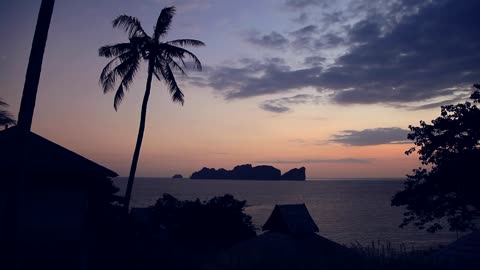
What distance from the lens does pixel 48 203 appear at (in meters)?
13.2

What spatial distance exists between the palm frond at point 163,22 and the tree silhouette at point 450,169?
15366 mm

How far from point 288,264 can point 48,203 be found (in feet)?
27.5

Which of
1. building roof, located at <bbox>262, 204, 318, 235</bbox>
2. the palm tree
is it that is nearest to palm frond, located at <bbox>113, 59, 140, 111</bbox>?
the palm tree

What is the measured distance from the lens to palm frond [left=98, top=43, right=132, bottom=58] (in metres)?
20.5

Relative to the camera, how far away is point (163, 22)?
21.3 meters

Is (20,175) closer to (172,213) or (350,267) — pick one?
(350,267)

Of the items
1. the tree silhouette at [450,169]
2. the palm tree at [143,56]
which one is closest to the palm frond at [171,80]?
the palm tree at [143,56]

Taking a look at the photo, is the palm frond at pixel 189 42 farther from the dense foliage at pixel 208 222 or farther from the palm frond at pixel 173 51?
the dense foliage at pixel 208 222

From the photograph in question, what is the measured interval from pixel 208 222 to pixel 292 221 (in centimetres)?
821

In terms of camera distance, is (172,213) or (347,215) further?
(347,215)

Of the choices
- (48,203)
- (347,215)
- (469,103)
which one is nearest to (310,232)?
(469,103)

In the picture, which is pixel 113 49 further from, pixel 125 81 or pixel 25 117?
pixel 25 117

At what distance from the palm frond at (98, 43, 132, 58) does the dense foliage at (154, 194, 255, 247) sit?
56.3 feet

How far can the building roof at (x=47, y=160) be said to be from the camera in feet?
41.3
